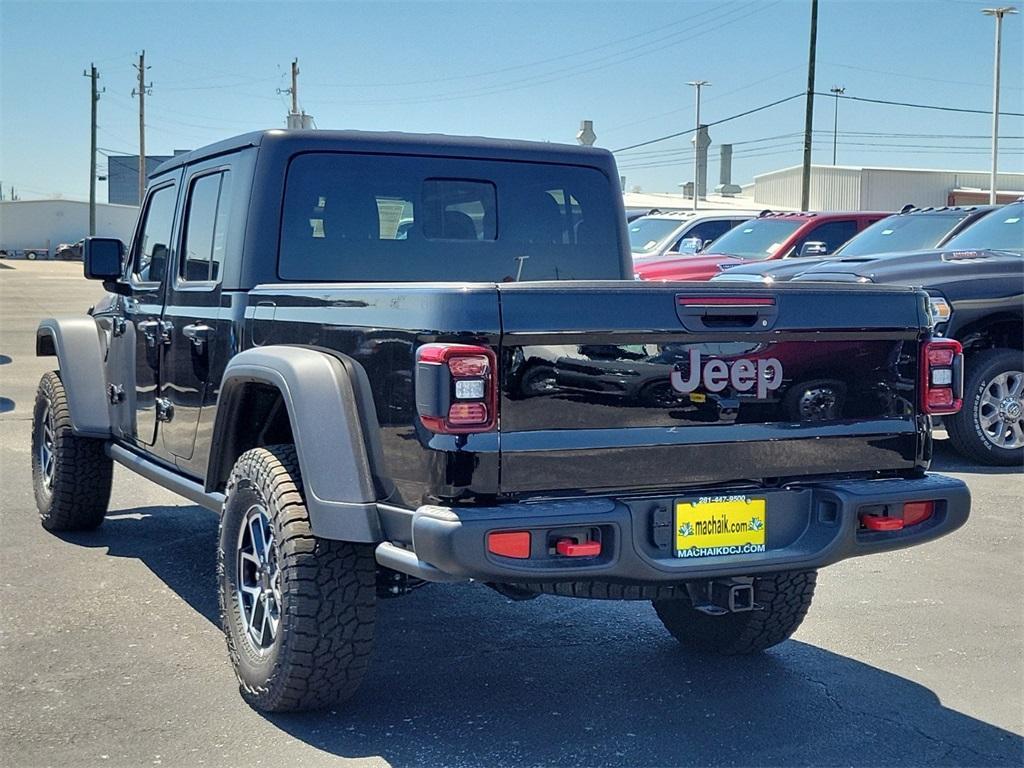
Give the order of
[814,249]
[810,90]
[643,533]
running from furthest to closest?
1. [810,90]
2. [814,249]
3. [643,533]

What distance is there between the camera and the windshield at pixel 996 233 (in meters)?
10.1

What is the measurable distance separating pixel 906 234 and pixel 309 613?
862 cm

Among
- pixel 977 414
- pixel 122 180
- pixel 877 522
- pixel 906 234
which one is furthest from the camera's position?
pixel 122 180

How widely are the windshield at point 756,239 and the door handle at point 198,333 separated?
9.59 m

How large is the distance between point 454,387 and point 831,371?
128 cm

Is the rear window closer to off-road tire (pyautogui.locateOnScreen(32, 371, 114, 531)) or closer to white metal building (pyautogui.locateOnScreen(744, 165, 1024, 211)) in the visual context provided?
off-road tire (pyautogui.locateOnScreen(32, 371, 114, 531))

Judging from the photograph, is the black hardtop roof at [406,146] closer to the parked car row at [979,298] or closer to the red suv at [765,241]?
the parked car row at [979,298]

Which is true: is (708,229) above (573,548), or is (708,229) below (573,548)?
above

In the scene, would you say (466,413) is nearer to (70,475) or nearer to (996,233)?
(70,475)

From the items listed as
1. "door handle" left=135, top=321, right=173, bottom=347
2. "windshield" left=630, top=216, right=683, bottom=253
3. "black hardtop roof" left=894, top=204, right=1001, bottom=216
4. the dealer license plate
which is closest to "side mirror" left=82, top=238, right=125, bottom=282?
"door handle" left=135, top=321, right=173, bottom=347

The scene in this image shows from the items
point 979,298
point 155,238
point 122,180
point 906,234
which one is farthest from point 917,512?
point 122,180

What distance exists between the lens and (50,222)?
280 feet

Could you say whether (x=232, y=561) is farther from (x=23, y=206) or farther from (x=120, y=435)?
(x=23, y=206)

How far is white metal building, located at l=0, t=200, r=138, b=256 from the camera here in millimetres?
83938
